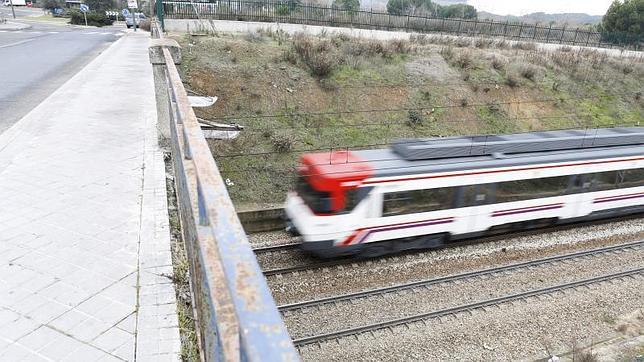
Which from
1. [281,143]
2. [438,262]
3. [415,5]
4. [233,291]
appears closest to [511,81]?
[281,143]

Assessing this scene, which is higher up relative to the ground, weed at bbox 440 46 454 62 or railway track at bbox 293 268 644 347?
weed at bbox 440 46 454 62

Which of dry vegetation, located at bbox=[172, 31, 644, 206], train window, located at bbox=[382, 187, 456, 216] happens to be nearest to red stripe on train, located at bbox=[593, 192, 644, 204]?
train window, located at bbox=[382, 187, 456, 216]

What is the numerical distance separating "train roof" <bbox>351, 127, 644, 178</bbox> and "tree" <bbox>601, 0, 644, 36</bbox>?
44590mm

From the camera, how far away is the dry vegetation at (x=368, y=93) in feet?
60.1

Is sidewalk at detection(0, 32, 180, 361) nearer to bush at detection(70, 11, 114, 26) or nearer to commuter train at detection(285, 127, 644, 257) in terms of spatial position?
commuter train at detection(285, 127, 644, 257)

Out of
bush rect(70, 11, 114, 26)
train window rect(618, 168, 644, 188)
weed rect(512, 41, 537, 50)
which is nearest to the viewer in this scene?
train window rect(618, 168, 644, 188)

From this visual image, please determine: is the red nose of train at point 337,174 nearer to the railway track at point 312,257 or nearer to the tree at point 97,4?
the railway track at point 312,257

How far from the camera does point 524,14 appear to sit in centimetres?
14612

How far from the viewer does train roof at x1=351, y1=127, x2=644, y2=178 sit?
10.4 metres

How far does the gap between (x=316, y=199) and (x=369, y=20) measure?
27.7m

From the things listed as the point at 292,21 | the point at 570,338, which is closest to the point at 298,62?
the point at 292,21

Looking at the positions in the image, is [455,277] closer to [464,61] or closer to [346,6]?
[464,61]

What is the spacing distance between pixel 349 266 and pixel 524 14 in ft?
522

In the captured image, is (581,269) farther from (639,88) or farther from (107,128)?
(639,88)
